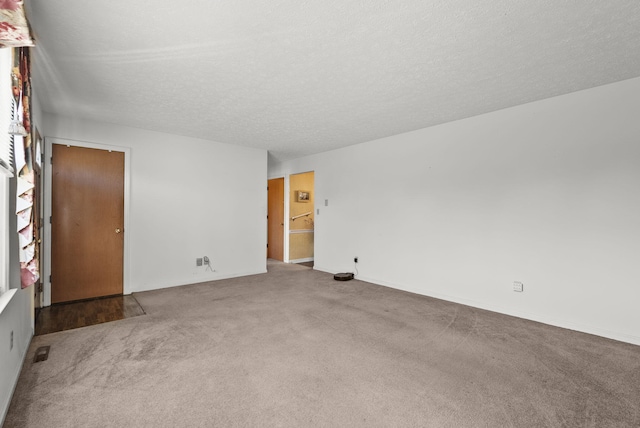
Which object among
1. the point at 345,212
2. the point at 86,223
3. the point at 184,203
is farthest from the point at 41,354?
the point at 345,212

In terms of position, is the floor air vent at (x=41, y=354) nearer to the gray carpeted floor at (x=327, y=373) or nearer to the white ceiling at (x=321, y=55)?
the gray carpeted floor at (x=327, y=373)

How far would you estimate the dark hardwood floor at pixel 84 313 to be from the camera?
3183 millimetres

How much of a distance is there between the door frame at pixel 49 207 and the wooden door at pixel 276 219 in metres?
3.49

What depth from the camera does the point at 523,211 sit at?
348 centimetres

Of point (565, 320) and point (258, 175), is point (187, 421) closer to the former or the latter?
point (565, 320)

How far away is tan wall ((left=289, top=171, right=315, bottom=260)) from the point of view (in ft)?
23.8

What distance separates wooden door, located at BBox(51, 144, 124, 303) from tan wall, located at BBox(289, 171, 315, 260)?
3.64m

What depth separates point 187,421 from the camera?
1737 millimetres

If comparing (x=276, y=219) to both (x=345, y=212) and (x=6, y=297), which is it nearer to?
(x=345, y=212)

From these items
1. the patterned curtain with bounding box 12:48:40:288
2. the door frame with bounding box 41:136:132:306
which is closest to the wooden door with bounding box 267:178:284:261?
the door frame with bounding box 41:136:132:306

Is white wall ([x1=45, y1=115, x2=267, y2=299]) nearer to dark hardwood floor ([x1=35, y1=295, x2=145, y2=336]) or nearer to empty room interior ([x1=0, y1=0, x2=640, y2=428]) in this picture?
empty room interior ([x1=0, y1=0, x2=640, y2=428])

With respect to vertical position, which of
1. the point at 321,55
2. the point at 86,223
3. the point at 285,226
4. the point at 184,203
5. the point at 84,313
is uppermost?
the point at 321,55

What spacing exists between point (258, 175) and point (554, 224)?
4.69m

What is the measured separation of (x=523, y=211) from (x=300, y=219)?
16.0 ft
